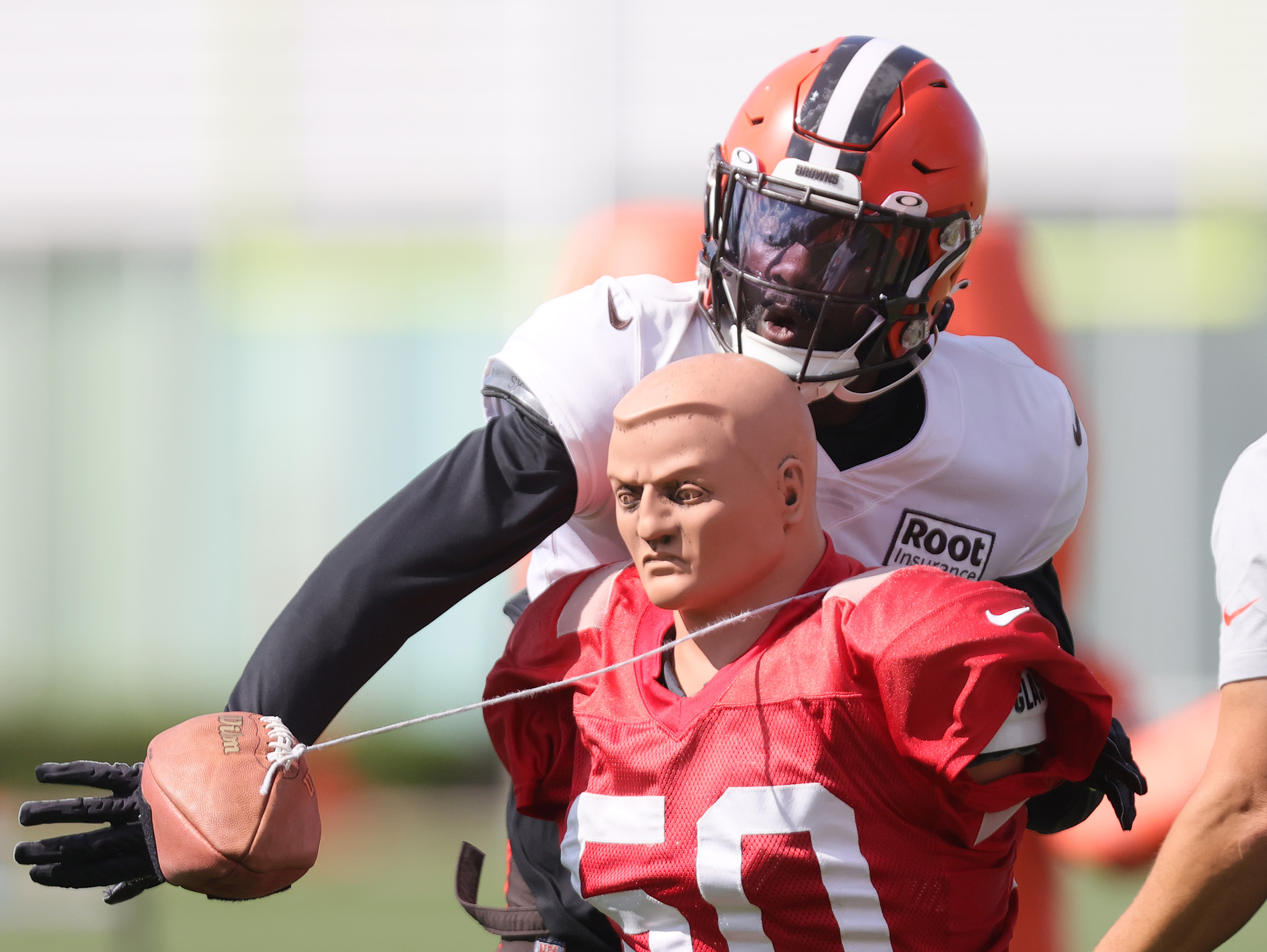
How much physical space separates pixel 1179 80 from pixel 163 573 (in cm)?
656

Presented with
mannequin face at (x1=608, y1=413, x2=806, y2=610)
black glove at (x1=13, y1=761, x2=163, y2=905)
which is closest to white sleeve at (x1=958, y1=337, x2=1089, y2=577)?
mannequin face at (x1=608, y1=413, x2=806, y2=610)

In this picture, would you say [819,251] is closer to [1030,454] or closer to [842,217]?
[842,217]

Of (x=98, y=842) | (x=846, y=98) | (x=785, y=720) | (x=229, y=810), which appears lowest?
(x=98, y=842)

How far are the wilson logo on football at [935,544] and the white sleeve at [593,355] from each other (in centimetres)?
37

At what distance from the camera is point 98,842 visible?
1711mm

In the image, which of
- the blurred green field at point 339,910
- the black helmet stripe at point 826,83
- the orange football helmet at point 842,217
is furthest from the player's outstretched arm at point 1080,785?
the blurred green field at point 339,910

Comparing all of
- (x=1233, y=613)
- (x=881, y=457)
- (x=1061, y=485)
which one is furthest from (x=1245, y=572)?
(x=881, y=457)

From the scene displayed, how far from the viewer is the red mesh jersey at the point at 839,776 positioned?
1514mm

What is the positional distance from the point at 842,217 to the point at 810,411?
10.3 inches

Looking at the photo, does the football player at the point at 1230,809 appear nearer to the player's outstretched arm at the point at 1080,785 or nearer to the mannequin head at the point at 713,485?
the player's outstretched arm at the point at 1080,785

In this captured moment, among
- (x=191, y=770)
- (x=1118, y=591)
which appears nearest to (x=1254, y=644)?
(x=191, y=770)

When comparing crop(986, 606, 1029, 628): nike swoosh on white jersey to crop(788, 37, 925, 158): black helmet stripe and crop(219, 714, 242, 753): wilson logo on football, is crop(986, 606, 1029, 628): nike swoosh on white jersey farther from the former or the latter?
crop(219, 714, 242, 753): wilson logo on football

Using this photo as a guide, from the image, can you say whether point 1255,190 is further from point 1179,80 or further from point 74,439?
point 74,439

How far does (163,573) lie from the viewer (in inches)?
339
